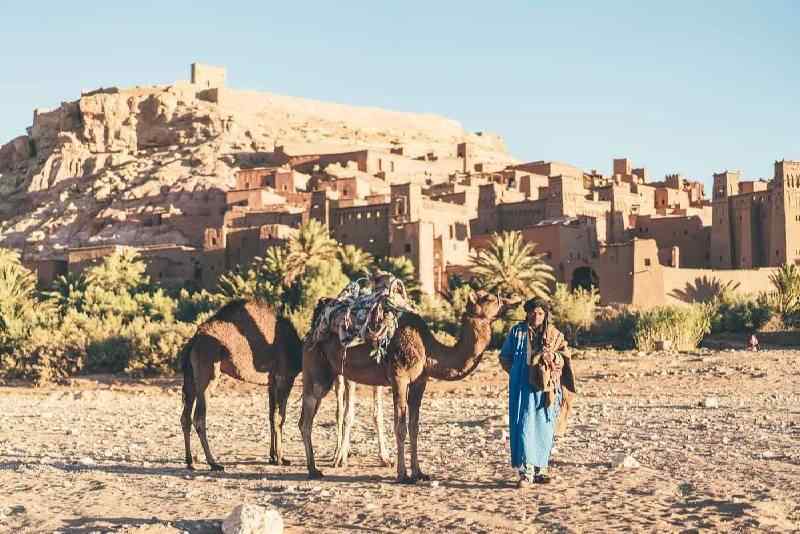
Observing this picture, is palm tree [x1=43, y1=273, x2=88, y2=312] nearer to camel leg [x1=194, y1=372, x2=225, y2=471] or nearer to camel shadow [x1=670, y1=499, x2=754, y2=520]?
camel leg [x1=194, y1=372, x2=225, y2=471]

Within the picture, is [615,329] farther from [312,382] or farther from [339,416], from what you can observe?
[312,382]

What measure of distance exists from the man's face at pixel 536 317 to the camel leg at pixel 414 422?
90cm

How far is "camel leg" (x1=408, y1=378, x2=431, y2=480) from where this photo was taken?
7.65m

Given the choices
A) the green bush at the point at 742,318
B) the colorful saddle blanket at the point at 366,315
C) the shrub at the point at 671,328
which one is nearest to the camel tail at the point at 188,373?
the colorful saddle blanket at the point at 366,315

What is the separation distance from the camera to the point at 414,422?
25.3 ft

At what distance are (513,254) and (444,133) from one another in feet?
166

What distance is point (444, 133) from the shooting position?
83062 millimetres

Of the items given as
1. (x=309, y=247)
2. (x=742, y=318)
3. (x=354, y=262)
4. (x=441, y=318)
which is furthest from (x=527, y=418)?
(x=309, y=247)

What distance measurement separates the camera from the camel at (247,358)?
8891 millimetres

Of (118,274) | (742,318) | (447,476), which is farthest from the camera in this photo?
(118,274)

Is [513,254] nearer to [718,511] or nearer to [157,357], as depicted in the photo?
[157,357]

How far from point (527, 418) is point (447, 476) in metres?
0.96

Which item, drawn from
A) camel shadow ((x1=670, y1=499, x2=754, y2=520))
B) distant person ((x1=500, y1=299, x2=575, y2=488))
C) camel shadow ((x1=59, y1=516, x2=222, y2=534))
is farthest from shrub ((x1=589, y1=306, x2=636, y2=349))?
camel shadow ((x1=59, y1=516, x2=222, y2=534))

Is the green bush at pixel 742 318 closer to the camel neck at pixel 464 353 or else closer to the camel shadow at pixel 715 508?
the camel neck at pixel 464 353
